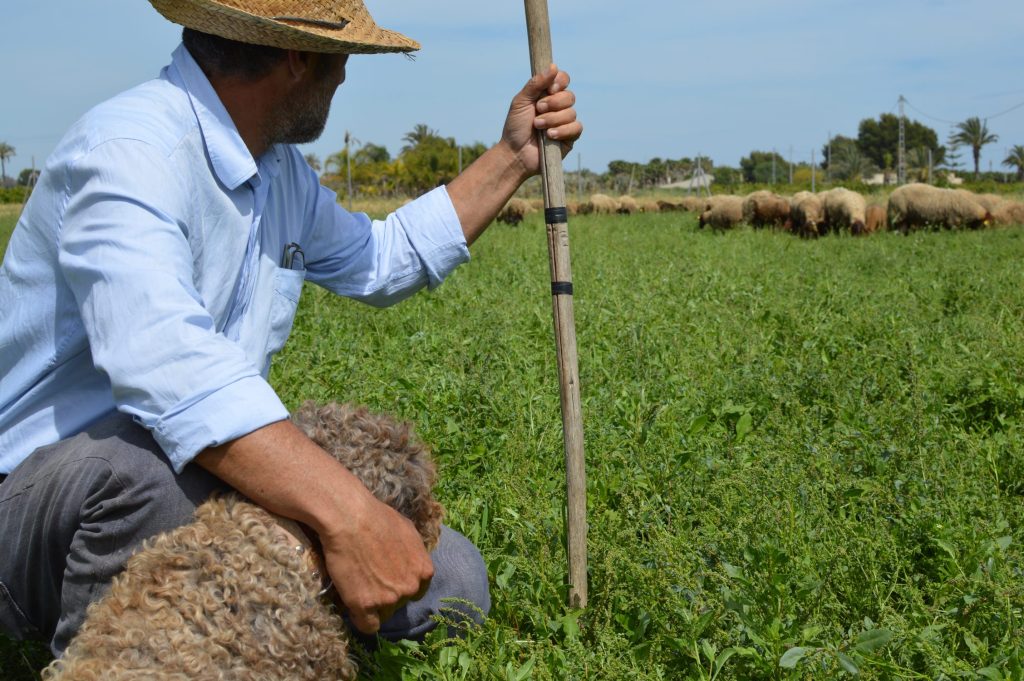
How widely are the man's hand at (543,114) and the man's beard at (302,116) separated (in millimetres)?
573

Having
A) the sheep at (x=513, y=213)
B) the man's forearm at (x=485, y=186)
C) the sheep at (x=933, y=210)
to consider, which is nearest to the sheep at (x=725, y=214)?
the sheep at (x=933, y=210)

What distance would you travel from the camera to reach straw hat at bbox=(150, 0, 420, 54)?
2.01 meters

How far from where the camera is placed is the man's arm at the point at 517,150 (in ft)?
8.46

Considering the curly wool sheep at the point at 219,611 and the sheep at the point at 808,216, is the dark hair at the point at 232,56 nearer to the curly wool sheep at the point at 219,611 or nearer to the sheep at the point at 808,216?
the curly wool sheep at the point at 219,611

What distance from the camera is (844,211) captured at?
55.0ft

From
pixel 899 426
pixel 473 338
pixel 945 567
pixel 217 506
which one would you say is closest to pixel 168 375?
pixel 217 506

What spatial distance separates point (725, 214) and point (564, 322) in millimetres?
17606

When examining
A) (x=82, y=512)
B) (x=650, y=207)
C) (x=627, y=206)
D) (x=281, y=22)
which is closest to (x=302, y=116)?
(x=281, y=22)

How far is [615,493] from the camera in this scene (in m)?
3.33

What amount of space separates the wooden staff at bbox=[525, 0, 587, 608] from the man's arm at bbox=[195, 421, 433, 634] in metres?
0.82

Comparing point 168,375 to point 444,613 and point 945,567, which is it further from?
point 945,567

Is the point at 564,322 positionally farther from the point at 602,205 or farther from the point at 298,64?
the point at 602,205

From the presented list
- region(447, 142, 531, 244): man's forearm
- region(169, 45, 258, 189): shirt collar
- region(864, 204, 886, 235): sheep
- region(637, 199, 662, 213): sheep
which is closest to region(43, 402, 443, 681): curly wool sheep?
region(169, 45, 258, 189): shirt collar

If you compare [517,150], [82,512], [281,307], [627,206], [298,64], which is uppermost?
[298,64]
